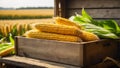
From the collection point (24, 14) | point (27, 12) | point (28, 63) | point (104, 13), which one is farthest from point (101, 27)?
point (27, 12)

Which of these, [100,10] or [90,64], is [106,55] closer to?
[90,64]

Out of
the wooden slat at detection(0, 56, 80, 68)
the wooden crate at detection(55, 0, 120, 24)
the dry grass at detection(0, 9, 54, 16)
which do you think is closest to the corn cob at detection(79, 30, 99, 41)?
the wooden slat at detection(0, 56, 80, 68)

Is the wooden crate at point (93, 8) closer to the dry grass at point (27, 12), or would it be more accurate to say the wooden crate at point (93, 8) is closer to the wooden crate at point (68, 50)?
the wooden crate at point (68, 50)

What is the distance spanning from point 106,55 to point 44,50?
406 millimetres

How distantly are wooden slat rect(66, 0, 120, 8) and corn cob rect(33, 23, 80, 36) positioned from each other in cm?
137

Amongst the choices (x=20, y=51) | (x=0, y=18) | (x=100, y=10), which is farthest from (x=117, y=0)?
(x=0, y=18)

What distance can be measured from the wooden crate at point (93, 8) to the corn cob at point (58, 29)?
4.43 feet

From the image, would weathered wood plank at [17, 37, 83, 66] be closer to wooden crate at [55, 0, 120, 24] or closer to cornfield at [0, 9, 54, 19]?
wooden crate at [55, 0, 120, 24]

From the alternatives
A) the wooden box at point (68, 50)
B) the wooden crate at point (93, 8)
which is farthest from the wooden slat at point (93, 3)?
the wooden box at point (68, 50)

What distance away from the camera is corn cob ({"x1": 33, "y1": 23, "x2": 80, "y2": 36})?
1535 millimetres

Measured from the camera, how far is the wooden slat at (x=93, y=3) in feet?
9.21

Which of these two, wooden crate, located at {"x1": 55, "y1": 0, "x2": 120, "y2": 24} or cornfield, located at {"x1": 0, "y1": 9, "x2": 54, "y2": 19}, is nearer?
wooden crate, located at {"x1": 55, "y1": 0, "x2": 120, "y2": 24}

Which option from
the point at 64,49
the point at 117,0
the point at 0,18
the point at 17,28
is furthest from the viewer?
the point at 0,18

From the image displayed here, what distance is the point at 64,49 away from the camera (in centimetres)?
153
